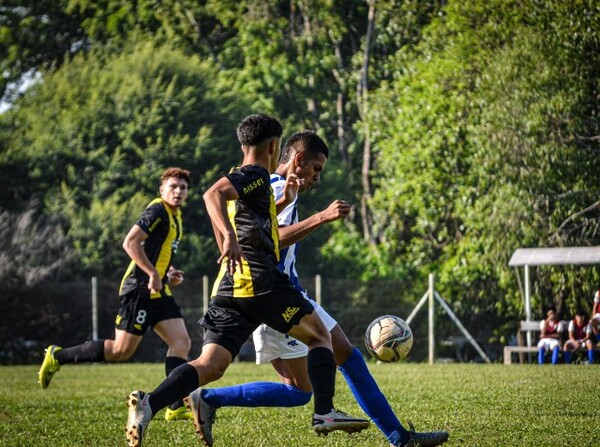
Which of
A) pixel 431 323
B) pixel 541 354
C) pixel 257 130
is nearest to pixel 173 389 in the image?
pixel 257 130

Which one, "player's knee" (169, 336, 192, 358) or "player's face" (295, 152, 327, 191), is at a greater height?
"player's face" (295, 152, 327, 191)

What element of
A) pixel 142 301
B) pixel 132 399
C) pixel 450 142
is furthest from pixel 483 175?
pixel 132 399

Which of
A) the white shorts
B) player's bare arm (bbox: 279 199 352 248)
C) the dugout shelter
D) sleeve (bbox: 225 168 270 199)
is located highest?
the dugout shelter

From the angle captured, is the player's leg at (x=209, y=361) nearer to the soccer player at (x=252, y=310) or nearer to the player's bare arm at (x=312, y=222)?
the soccer player at (x=252, y=310)

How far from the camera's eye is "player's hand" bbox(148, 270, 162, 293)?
9547mm

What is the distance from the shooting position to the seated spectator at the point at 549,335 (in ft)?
63.4

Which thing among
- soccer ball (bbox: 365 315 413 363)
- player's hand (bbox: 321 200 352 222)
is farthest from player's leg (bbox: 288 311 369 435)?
soccer ball (bbox: 365 315 413 363)

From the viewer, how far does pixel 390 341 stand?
7.71 metres

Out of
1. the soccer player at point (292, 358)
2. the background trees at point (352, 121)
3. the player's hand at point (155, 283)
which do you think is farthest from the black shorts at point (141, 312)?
the background trees at point (352, 121)

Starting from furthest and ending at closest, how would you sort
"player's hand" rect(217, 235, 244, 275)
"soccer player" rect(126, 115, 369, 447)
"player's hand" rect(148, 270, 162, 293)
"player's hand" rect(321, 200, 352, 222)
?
"player's hand" rect(148, 270, 162, 293), "player's hand" rect(321, 200, 352, 222), "soccer player" rect(126, 115, 369, 447), "player's hand" rect(217, 235, 244, 275)

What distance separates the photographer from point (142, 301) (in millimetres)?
10188

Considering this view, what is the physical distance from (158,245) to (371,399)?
4.21 metres

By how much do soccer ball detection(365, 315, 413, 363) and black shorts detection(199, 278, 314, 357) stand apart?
1.48 m

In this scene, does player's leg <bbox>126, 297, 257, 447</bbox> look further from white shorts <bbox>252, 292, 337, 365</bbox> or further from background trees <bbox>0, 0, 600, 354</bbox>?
background trees <bbox>0, 0, 600, 354</bbox>
